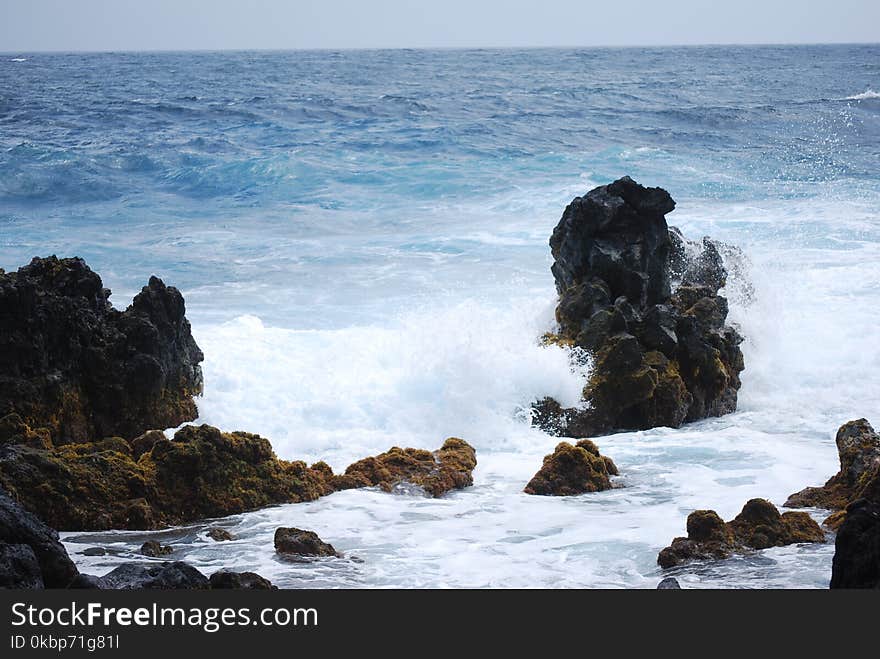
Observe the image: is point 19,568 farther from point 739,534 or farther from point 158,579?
point 739,534

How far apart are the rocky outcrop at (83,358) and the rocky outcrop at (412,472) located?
6.18 feet

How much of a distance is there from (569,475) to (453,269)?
372 inches

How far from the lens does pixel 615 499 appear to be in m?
7.75

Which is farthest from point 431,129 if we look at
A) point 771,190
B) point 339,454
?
point 339,454

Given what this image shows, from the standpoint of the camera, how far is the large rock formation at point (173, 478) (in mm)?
6664

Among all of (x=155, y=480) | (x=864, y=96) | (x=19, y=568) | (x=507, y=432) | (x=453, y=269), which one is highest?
(x=864, y=96)

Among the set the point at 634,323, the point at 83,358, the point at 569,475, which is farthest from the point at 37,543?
the point at 634,323

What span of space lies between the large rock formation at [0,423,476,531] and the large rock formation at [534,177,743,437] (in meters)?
2.28

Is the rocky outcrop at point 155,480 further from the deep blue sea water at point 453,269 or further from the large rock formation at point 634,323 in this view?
the large rock formation at point 634,323

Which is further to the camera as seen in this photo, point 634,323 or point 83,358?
point 634,323

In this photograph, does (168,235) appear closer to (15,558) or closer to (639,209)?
(639,209)

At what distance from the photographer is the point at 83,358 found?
831cm

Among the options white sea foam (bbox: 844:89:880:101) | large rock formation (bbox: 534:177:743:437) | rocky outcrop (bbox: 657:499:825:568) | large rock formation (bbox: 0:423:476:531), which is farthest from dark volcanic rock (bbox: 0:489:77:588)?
white sea foam (bbox: 844:89:880:101)

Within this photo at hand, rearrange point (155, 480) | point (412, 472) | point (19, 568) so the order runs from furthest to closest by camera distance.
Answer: point (412, 472) < point (155, 480) < point (19, 568)
